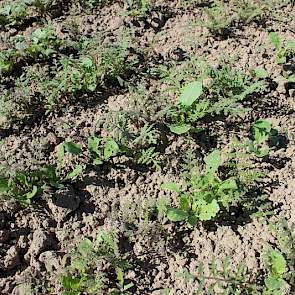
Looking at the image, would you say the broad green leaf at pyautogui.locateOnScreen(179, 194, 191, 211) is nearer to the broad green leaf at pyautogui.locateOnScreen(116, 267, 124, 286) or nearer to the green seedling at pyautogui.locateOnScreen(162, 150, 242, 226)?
the green seedling at pyautogui.locateOnScreen(162, 150, 242, 226)

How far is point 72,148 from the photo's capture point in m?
2.96

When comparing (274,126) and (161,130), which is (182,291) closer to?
(161,130)

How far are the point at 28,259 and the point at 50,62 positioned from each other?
146 centimetres

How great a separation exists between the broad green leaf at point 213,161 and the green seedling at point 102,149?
54 cm

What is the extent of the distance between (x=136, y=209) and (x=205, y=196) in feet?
1.30

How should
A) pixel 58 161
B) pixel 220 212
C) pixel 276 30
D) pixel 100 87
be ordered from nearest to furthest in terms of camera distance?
pixel 220 212
pixel 58 161
pixel 100 87
pixel 276 30

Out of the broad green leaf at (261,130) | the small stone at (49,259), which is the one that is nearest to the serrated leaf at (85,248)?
the small stone at (49,259)

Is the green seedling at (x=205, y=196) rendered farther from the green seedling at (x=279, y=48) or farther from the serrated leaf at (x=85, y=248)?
the green seedling at (x=279, y=48)

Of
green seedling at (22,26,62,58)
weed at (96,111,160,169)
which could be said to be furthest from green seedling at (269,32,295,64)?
green seedling at (22,26,62,58)

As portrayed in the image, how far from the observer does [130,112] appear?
312 cm

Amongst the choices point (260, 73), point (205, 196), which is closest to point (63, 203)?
point (205, 196)

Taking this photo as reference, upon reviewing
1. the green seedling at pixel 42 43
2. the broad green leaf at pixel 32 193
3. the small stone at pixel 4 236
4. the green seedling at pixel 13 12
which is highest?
the green seedling at pixel 13 12

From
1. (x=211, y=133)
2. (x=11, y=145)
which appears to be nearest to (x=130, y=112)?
(x=211, y=133)

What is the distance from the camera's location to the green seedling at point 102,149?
301 cm
